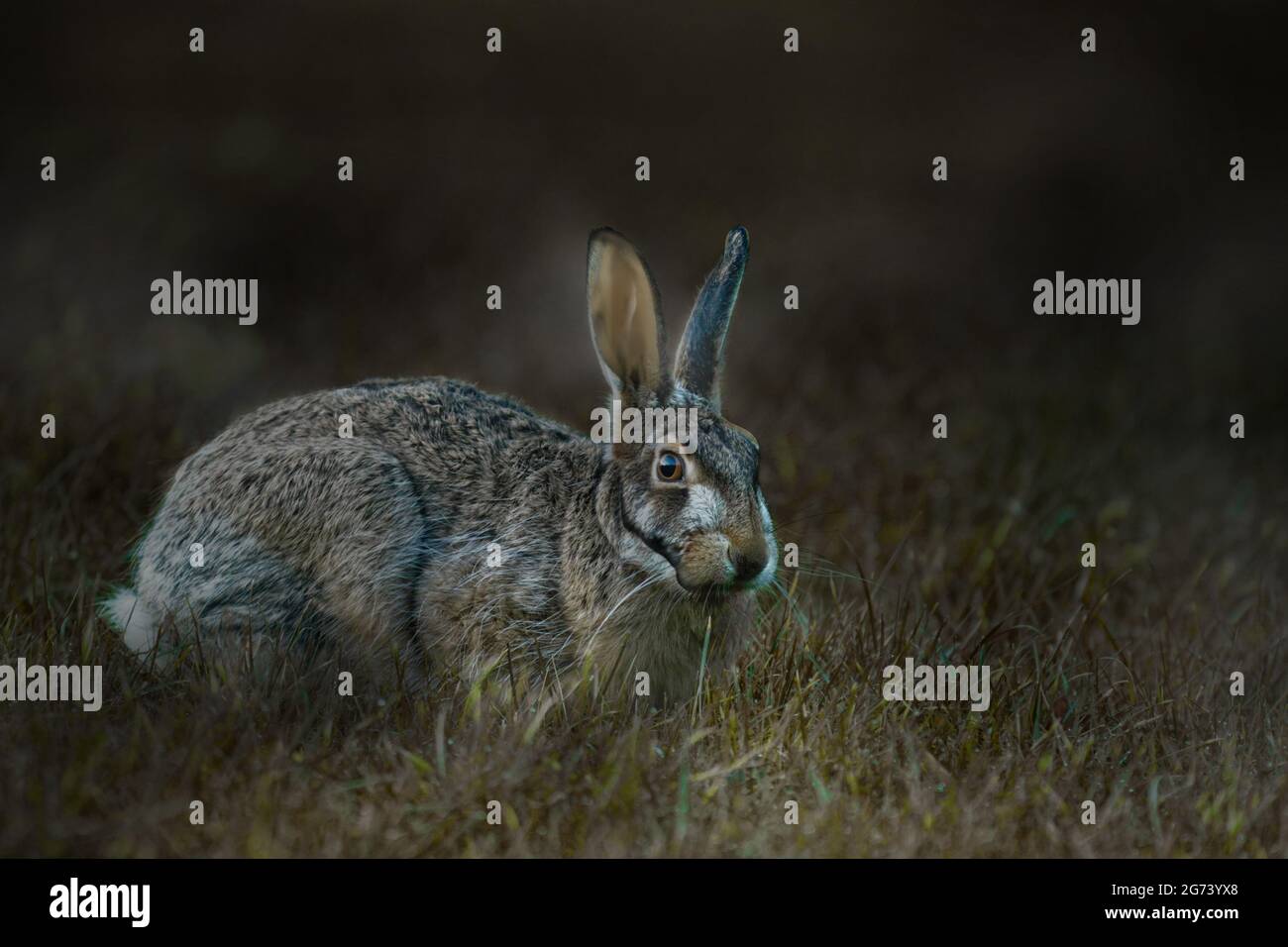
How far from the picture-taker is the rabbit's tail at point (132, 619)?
6.59m

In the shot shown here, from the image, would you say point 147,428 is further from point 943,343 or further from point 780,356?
point 943,343

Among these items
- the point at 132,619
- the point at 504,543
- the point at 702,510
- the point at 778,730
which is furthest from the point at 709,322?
the point at 132,619

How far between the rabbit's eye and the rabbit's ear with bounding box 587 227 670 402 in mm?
407

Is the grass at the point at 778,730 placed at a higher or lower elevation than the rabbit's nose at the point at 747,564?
lower

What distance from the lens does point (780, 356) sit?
10.8 meters

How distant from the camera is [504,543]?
22.3 feet

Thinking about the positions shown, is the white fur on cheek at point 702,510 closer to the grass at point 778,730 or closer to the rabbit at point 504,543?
the rabbit at point 504,543

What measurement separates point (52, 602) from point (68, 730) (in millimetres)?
1577

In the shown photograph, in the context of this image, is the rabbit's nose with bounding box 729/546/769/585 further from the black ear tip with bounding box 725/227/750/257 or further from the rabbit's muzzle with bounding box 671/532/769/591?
the black ear tip with bounding box 725/227/750/257

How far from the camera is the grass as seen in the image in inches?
194

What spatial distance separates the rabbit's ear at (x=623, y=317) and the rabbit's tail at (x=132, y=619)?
222 centimetres

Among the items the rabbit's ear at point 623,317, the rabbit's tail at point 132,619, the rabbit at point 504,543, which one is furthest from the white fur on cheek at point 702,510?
Answer: the rabbit's tail at point 132,619

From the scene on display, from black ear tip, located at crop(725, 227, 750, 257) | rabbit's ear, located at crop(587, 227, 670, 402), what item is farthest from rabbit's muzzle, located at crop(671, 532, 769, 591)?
black ear tip, located at crop(725, 227, 750, 257)

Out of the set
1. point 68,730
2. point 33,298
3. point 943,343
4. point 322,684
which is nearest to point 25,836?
point 68,730
